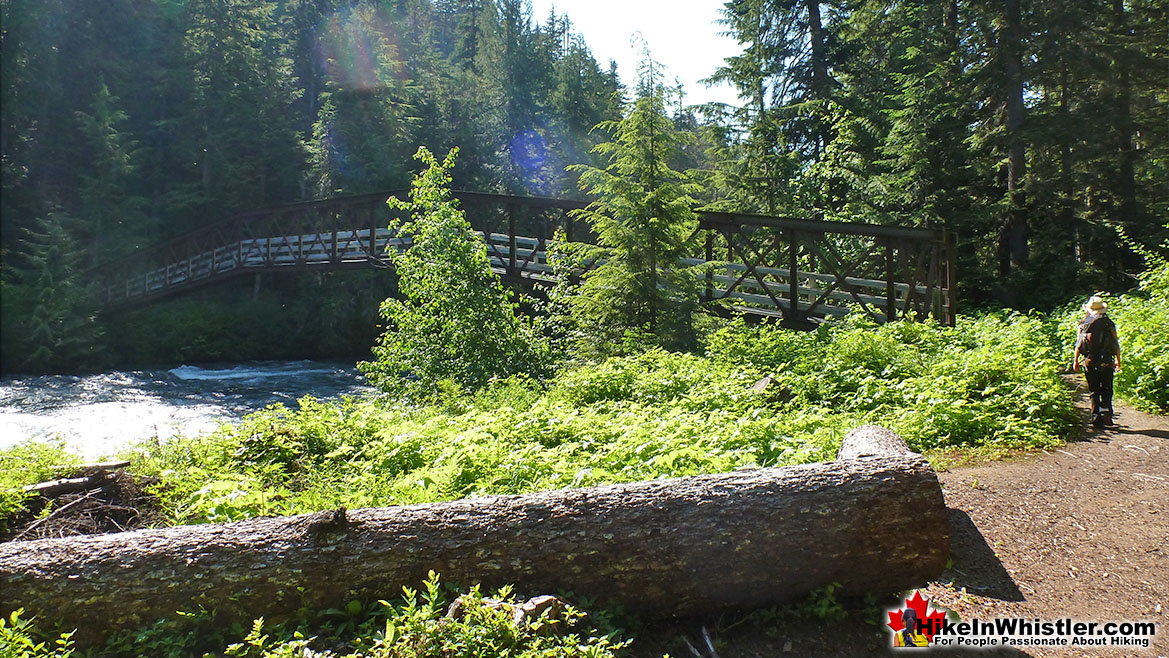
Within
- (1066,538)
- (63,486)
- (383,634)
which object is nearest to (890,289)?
(1066,538)

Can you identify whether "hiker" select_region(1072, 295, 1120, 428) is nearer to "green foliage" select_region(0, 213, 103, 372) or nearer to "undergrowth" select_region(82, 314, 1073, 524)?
"undergrowth" select_region(82, 314, 1073, 524)

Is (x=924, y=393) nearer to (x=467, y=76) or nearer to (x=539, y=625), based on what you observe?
(x=539, y=625)

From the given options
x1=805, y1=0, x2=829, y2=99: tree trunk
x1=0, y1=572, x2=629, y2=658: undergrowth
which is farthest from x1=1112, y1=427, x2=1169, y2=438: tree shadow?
x1=805, y1=0, x2=829, y2=99: tree trunk

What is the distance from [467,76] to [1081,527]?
49048mm

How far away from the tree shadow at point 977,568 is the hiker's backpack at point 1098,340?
3629 mm

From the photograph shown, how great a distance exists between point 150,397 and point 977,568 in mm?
19324

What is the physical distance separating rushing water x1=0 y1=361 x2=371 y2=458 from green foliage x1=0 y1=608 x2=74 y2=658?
884 cm

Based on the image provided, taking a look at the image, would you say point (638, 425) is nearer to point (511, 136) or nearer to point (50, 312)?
point (50, 312)

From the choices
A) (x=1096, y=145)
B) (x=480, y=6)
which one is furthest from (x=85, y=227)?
(x=480, y=6)

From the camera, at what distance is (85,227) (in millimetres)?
29328

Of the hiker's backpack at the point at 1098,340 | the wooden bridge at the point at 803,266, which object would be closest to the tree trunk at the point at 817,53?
the wooden bridge at the point at 803,266

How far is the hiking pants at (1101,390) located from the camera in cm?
726

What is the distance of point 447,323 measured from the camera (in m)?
11.2

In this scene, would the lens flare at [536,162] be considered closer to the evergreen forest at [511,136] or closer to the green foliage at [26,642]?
the evergreen forest at [511,136]
